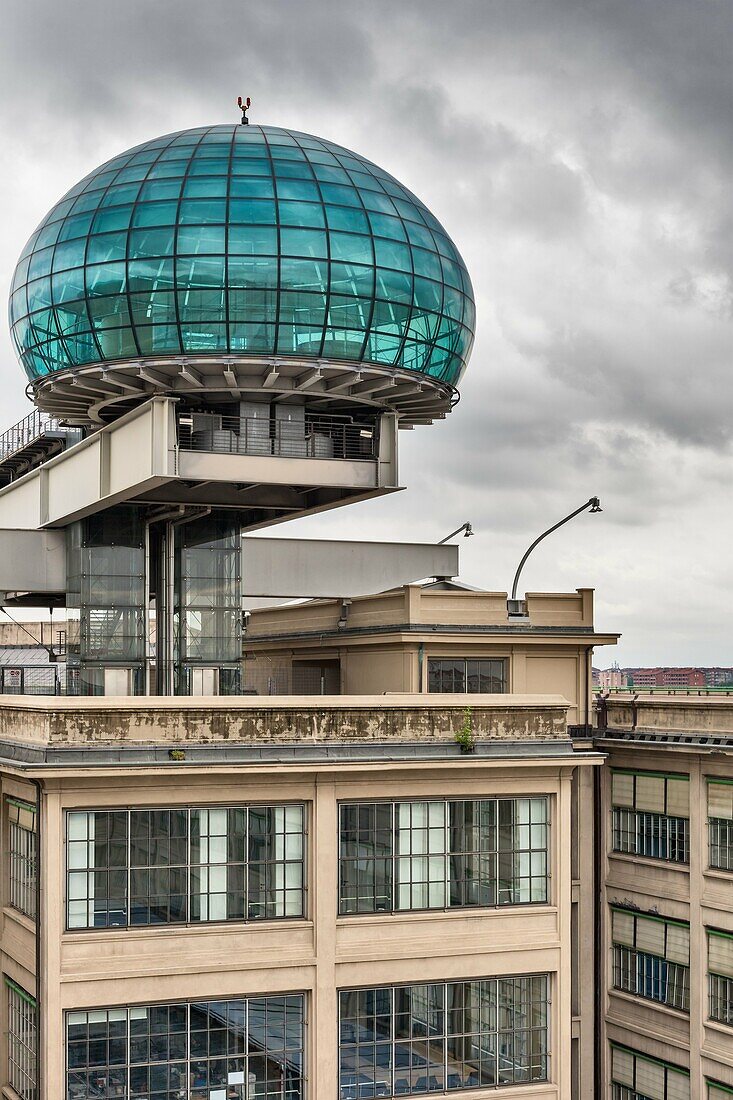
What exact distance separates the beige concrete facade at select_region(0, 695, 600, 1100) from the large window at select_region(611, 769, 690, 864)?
6540 mm

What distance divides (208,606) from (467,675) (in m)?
9.66

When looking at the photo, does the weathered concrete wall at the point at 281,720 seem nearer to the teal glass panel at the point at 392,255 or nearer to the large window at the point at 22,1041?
the large window at the point at 22,1041

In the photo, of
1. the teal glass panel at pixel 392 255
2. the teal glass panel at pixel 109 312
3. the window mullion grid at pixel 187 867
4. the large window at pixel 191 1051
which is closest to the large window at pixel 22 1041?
the large window at pixel 191 1051

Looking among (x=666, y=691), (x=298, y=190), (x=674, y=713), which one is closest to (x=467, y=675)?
A: (x=666, y=691)

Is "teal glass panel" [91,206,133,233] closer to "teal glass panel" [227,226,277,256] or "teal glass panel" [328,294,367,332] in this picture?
"teal glass panel" [227,226,277,256]

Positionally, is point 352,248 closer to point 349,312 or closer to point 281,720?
point 349,312

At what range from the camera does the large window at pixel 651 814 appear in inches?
1620

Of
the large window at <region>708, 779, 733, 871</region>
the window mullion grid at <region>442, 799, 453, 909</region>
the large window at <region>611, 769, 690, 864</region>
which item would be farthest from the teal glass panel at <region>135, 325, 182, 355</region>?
the large window at <region>708, 779, 733, 871</region>

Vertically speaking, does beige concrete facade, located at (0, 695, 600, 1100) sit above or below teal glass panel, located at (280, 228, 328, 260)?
below

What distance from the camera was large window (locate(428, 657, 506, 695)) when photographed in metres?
47.3

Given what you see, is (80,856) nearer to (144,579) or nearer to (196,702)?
(196,702)

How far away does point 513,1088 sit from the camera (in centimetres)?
3497

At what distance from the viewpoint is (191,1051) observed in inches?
1252

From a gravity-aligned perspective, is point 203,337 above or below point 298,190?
below
